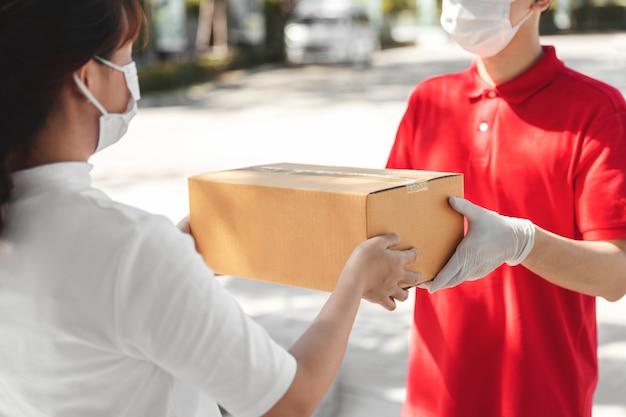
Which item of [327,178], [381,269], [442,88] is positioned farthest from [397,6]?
[381,269]

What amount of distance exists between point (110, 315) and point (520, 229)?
0.98 metres

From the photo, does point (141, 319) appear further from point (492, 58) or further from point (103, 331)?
point (492, 58)

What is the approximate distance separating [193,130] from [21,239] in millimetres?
12255

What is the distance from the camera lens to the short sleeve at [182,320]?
4.21ft

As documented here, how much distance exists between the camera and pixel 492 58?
2.30m

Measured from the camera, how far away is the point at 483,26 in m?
2.27

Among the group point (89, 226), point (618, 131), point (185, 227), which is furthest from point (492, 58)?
point (89, 226)

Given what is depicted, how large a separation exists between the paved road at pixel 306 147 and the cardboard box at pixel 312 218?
2513 millimetres

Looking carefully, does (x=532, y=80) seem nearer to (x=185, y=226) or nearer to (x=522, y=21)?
(x=522, y=21)

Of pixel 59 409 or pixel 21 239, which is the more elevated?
pixel 21 239

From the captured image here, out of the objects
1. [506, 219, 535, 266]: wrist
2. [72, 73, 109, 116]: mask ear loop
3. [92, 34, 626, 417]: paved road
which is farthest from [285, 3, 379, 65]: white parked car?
[72, 73, 109, 116]: mask ear loop

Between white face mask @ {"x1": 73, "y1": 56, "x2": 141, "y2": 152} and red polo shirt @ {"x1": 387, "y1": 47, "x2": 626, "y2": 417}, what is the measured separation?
92cm

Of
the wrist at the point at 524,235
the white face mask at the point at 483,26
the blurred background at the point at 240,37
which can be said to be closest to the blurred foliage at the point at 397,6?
the blurred background at the point at 240,37

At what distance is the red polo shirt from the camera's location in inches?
80.0
